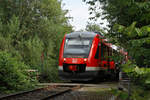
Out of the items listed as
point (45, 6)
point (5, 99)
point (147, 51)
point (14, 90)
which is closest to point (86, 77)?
point (14, 90)

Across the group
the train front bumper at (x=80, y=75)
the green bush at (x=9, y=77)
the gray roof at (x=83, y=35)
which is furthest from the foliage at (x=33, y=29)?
the green bush at (x=9, y=77)

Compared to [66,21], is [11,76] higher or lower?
lower

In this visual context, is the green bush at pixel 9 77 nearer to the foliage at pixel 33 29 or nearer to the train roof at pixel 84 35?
the train roof at pixel 84 35

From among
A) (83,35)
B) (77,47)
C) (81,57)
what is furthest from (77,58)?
(83,35)

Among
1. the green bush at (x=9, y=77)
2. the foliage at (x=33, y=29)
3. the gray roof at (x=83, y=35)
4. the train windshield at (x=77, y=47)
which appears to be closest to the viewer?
the green bush at (x=9, y=77)

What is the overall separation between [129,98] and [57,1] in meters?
25.4

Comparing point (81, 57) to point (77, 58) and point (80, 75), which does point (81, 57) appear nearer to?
point (77, 58)

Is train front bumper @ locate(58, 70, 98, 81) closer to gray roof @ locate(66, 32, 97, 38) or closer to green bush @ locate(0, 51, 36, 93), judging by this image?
gray roof @ locate(66, 32, 97, 38)

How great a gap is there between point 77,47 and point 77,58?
36.1 inches

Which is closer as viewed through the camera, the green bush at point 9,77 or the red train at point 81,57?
the green bush at point 9,77

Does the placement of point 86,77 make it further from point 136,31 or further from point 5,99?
point 136,31

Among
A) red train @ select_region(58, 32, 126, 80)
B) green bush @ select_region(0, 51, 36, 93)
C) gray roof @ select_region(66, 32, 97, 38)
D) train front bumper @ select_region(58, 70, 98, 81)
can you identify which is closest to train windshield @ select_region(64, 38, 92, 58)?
red train @ select_region(58, 32, 126, 80)

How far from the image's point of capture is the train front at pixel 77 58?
1630cm

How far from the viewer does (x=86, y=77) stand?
53.7ft
